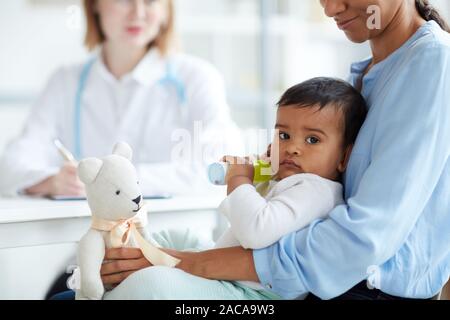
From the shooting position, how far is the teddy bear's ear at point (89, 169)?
0.91 meters

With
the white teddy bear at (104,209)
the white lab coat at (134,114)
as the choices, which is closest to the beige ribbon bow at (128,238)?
the white teddy bear at (104,209)

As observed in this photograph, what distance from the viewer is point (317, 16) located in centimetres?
366

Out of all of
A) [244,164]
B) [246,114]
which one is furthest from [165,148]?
[246,114]

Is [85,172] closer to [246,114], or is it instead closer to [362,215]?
[362,215]

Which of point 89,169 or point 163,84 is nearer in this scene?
point 89,169

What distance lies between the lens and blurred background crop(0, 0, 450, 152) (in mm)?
3215

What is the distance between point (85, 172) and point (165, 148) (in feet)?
3.13

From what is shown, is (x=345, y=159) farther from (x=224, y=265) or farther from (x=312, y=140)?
(x=224, y=265)

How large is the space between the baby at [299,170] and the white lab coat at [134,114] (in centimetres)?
75

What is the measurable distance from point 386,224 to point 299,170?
0.54 feet

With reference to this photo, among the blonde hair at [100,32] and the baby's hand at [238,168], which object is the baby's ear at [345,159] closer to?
the baby's hand at [238,168]

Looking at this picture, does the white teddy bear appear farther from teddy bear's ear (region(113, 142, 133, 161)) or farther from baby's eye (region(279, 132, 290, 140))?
baby's eye (region(279, 132, 290, 140))

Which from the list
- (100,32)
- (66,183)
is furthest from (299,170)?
(100,32)

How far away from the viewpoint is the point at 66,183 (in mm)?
1462
